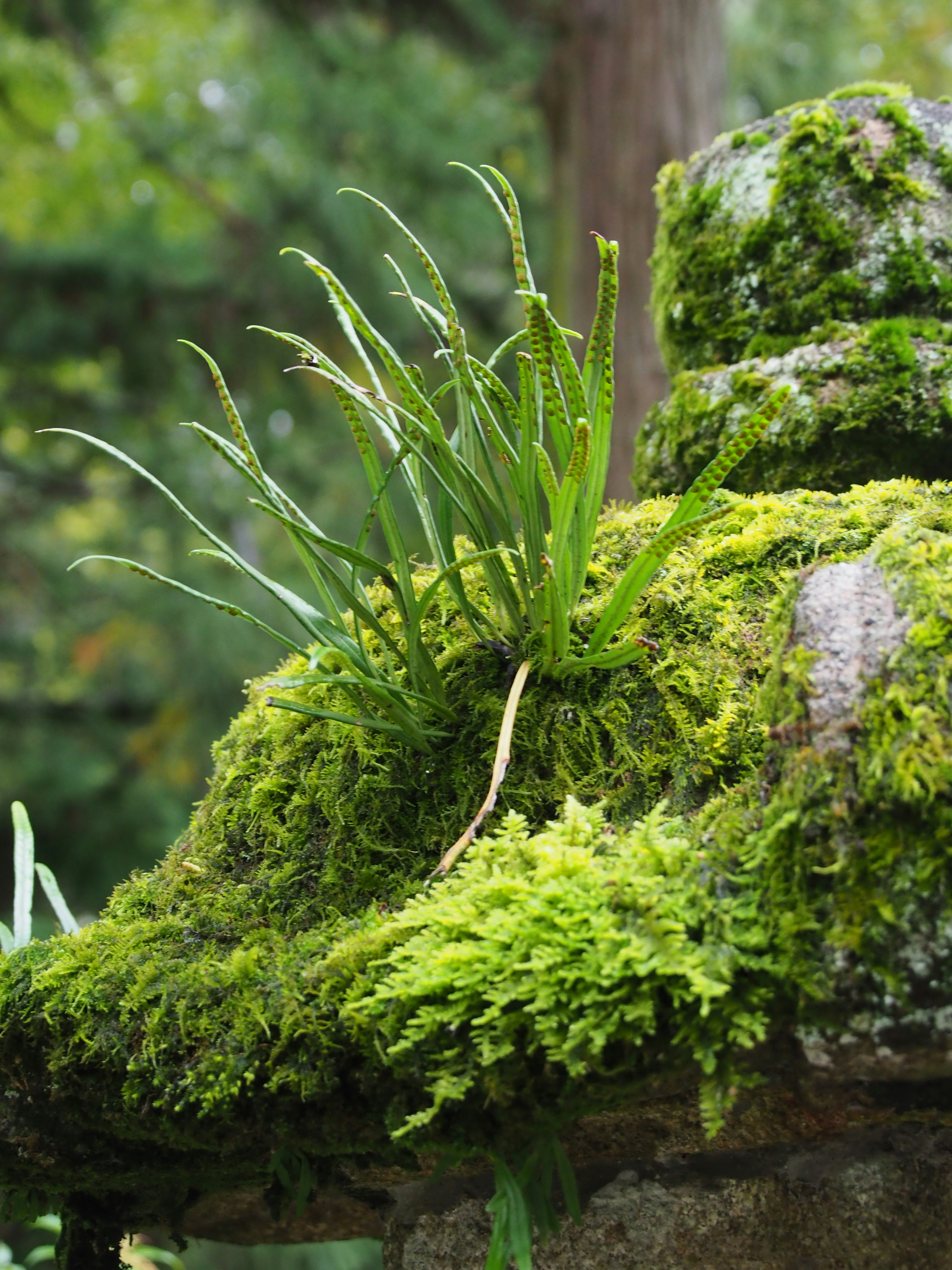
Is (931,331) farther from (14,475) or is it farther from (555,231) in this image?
(14,475)

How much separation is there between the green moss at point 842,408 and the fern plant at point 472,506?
383 millimetres

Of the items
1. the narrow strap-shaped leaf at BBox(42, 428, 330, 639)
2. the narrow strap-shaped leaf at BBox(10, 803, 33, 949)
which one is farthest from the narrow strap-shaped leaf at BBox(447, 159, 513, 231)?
the narrow strap-shaped leaf at BBox(10, 803, 33, 949)

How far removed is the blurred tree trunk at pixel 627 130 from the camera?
3.37 metres

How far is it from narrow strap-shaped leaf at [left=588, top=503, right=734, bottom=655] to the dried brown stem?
0.32 feet

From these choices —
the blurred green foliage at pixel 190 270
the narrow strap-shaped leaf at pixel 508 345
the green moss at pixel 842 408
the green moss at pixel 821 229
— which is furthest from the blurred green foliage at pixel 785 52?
the narrow strap-shaped leaf at pixel 508 345

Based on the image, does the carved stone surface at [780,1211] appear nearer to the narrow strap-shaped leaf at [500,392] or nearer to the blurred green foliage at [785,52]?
the narrow strap-shaped leaf at [500,392]

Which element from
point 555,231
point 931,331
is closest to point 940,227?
point 931,331

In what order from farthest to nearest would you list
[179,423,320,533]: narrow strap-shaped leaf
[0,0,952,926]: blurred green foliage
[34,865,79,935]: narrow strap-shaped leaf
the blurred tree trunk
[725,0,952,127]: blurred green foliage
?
1. [725,0,952,127]: blurred green foliage
2. [0,0,952,926]: blurred green foliage
3. the blurred tree trunk
4. [34,865,79,935]: narrow strap-shaped leaf
5. [179,423,320,533]: narrow strap-shaped leaf

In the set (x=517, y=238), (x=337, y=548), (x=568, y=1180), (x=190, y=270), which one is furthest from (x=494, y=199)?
(x=190, y=270)

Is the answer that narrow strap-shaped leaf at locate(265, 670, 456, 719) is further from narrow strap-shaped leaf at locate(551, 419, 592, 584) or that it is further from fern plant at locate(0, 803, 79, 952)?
fern plant at locate(0, 803, 79, 952)

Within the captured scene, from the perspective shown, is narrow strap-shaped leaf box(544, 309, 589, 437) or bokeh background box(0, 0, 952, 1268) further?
bokeh background box(0, 0, 952, 1268)

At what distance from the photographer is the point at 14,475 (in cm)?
605

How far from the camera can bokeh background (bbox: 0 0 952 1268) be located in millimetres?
4305

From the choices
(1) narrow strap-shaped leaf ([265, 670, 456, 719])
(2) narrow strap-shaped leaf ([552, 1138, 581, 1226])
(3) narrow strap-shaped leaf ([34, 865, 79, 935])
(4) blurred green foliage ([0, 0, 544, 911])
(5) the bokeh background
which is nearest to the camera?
(2) narrow strap-shaped leaf ([552, 1138, 581, 1226])
